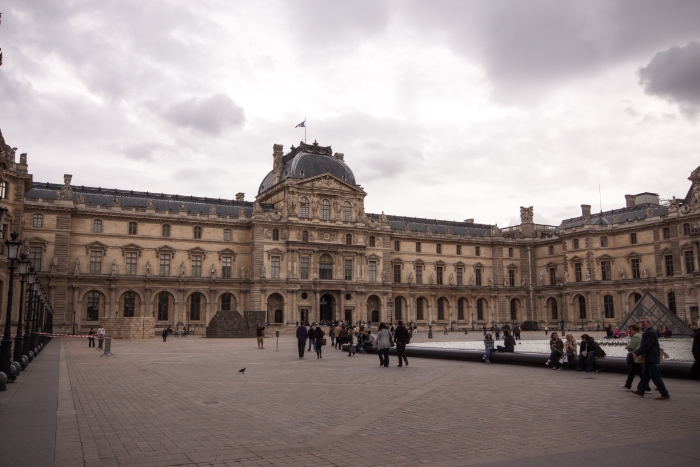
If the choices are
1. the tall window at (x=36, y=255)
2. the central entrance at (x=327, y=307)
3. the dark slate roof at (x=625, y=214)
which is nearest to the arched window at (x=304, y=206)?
the central entrance at (x=327, y=307)

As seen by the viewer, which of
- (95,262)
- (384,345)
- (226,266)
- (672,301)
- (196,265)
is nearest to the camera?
(384,345)

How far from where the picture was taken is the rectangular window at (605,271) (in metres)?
78.8

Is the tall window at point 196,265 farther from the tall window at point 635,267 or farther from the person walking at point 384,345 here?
the tall window at point 635,267

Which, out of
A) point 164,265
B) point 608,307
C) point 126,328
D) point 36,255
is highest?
point 36,255

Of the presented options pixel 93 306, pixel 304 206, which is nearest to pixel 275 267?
pixel 304 206

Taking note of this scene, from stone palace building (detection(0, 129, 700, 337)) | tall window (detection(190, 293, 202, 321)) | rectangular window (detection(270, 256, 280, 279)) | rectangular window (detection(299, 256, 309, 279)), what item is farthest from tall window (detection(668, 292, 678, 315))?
tall window (detection(190, 293, 202, 321))

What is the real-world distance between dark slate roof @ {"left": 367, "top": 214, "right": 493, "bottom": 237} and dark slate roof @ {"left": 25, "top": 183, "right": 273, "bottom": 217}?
19040 mm

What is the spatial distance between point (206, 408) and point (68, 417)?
9.19ft

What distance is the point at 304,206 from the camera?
243ft

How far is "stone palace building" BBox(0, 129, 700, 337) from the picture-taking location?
215 ft

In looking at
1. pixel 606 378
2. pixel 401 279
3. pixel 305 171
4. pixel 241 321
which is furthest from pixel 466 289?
pixel 606 378

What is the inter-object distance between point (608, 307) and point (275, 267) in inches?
1693

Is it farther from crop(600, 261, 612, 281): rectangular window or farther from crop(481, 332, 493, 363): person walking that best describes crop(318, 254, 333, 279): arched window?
crop(481, 332, 493, 363): person walking

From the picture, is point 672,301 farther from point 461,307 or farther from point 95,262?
point 95,262
